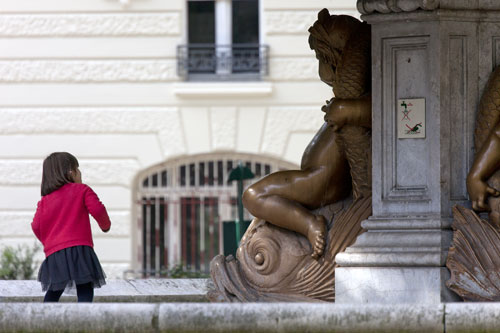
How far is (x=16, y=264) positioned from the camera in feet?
55.8

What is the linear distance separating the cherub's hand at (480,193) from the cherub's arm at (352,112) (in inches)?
32.6

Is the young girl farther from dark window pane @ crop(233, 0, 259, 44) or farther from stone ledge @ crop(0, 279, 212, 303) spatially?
dark window pane @ crop(233, 0, 259, 44)

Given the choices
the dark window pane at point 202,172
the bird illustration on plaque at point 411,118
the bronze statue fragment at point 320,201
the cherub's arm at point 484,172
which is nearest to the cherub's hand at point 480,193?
the cherub's arm at point 484,172

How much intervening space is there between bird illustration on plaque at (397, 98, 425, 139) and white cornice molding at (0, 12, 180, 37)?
11.8 metres

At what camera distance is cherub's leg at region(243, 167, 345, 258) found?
8852 mm

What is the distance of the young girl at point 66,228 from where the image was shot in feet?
28.5

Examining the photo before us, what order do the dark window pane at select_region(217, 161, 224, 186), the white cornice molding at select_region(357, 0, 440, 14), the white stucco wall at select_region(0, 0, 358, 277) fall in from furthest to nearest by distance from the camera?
1. the dark window pane at select_region(217, 161, 224, 186)
2. the white stucco wall at select_region(0, 0, 358, 277)
3. the white cornice molding at select_region(357, 0, 440, 14)

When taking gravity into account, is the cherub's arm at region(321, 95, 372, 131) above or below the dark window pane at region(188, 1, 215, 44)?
below

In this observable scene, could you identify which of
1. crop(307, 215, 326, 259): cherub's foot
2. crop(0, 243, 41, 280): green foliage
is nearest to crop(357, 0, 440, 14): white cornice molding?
crop(307, 215, 326, 259): cherub's foot

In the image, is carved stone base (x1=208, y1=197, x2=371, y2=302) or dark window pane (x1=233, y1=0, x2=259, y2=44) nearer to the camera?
carved stone base (x1=208, y1=197, x2=371, y2=302)

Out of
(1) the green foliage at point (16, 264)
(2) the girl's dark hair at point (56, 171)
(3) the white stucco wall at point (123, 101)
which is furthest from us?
(3) the white stucco wall at point (123, 101)

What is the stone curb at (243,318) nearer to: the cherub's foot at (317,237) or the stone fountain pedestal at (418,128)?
the stone fountain pedestal at (418,128)

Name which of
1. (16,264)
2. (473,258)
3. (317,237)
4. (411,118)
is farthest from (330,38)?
(16,264)

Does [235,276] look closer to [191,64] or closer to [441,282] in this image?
[441,282]
